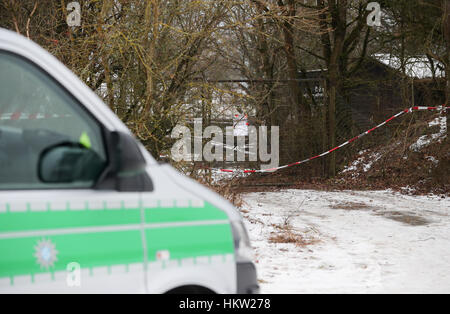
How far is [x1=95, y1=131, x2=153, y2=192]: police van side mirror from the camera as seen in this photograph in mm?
2336

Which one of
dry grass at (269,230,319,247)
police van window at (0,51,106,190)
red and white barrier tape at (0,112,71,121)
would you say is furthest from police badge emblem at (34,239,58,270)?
dry grass at (269,230,319,247)

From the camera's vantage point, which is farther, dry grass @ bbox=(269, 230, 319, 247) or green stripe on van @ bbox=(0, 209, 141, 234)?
dry grass @ bbox=(269, 230, 319, 247)

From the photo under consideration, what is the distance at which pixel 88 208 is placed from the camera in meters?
2.36

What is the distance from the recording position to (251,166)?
15000 millimetres

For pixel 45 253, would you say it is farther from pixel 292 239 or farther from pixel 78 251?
pixel 292 239

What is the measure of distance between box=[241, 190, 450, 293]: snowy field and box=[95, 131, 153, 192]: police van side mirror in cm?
313

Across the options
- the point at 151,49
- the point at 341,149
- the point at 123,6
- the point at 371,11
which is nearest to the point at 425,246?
the point at 151,49

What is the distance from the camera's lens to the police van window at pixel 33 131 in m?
2.35

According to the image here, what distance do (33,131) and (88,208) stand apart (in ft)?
1.67

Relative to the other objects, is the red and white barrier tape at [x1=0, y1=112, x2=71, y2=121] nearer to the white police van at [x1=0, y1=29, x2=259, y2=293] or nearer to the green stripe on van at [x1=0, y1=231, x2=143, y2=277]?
the white police van at [x1=0, y1=29, x2=259, y2=293]

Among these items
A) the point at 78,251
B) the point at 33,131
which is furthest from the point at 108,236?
the point at 33,131

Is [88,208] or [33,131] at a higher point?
[33,131]

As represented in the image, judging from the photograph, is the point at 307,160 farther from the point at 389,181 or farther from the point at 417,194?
the point at 417,194

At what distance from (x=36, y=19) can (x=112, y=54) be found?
1444 millimetres
